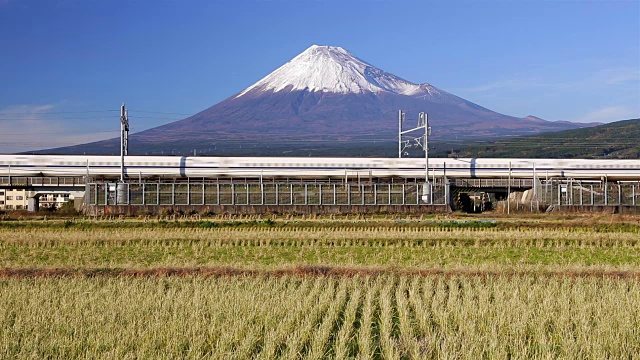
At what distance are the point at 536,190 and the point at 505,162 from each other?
1976 centimetres

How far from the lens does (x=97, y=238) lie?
2309cm

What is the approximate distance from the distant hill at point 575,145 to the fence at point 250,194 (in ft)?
343

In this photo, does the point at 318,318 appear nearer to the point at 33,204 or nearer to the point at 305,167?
the point at 33,204

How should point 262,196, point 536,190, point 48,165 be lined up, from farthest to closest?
point 48,165 → point 536,190 → point 262,196

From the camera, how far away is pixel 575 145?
163375 millimetres

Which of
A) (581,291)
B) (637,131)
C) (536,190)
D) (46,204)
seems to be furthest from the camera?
(637,131)

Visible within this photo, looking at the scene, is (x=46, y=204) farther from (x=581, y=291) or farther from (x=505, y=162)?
(x=581, y=291)

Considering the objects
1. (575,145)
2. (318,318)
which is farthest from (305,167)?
(575,145)

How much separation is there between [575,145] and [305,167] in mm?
114145

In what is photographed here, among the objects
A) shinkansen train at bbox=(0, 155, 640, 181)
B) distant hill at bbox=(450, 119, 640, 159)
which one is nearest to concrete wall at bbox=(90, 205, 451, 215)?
shinkansen train at bbox=(0, 155, 640, 181)

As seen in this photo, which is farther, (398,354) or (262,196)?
(262,196)

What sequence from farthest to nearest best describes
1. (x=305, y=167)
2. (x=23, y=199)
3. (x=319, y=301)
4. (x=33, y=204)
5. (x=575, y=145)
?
(x=575, y=145)
(x=305, y=167)
(x=23, y=199)
(x=33, y=204)
(x=319, y=301)

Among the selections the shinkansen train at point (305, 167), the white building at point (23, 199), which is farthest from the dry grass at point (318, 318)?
the shinkansen train at point (305, 167)

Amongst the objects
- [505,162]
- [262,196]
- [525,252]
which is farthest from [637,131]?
[525,252]
